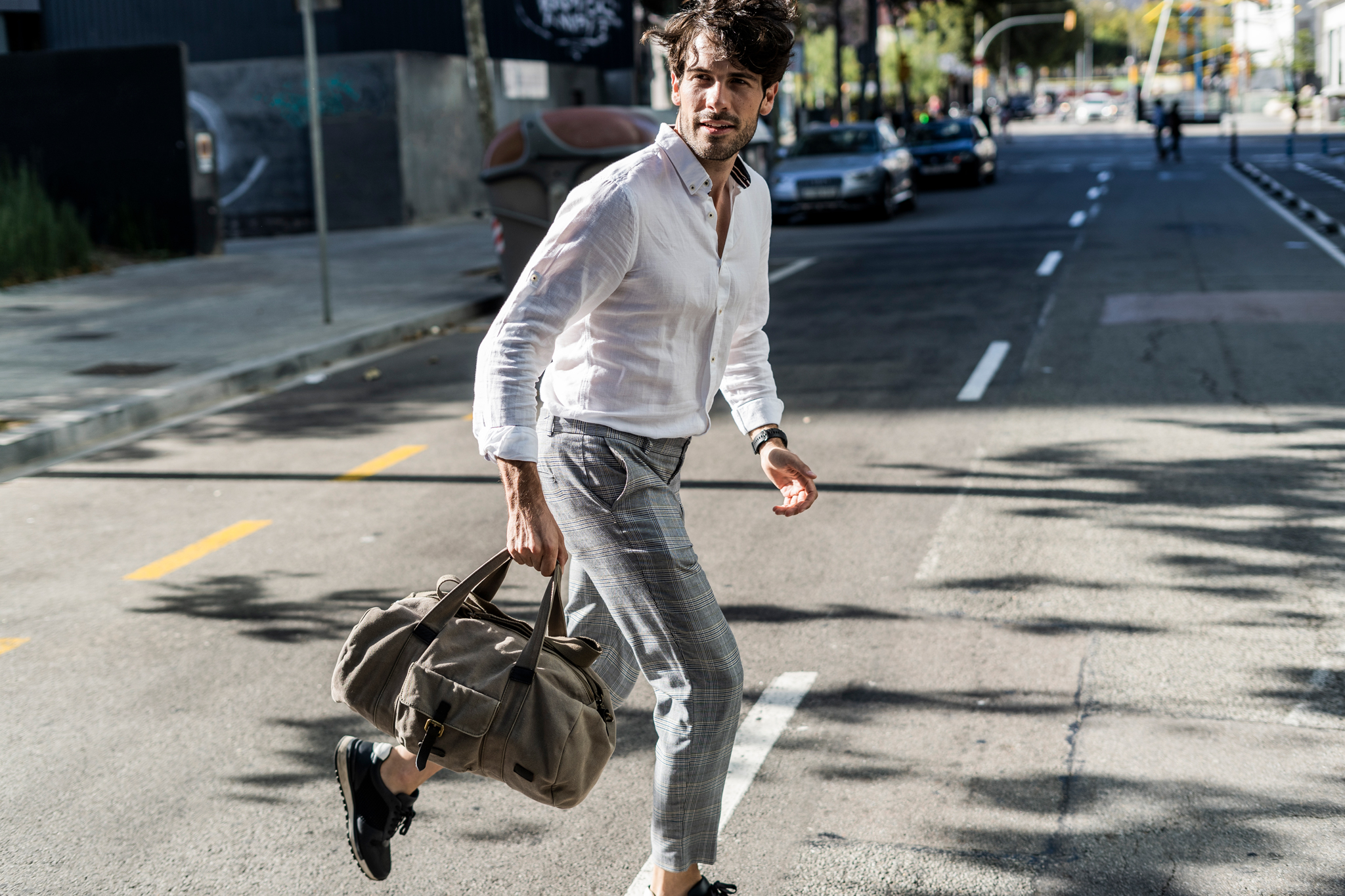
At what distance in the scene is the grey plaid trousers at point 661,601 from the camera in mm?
2705

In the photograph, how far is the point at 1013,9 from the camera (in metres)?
99.5

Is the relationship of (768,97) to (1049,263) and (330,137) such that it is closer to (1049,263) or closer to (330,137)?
(1049,263)

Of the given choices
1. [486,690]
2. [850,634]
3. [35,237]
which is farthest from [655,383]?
[35,237]

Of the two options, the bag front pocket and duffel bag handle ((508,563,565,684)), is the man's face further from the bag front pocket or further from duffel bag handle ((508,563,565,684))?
the bag front pocket

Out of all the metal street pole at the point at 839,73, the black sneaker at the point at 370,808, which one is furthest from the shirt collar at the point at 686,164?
the metal street pole at the point at 839,73

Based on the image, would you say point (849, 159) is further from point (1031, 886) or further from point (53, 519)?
point (1031, 886)

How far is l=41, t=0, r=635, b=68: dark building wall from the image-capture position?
82.2ft

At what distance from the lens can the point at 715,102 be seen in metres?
2.68

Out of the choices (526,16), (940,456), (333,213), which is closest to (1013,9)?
(526,16)

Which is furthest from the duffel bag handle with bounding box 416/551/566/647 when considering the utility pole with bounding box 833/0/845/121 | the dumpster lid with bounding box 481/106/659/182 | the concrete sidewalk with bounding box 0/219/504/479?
the utility pole with bounding box 833/0/845/121

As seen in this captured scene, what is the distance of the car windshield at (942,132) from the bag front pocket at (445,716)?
31.0 m

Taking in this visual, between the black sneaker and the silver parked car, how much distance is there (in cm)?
2040

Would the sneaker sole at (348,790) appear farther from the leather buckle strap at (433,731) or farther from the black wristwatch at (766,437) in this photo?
the black wristwatch at (766,437)

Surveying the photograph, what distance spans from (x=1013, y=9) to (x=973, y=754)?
341ft
